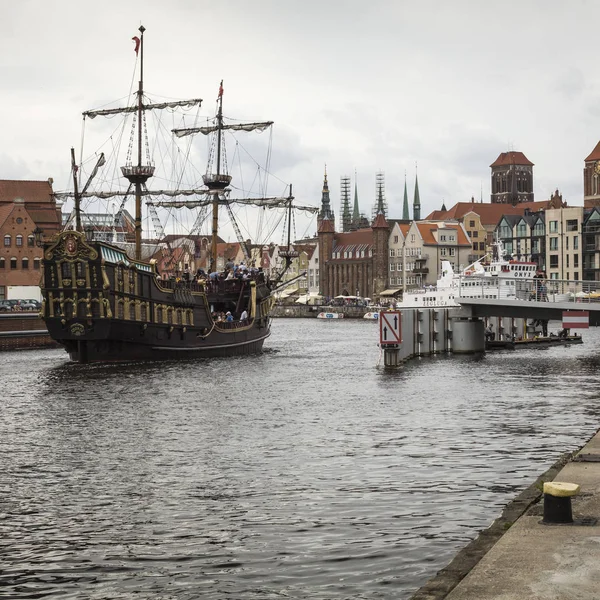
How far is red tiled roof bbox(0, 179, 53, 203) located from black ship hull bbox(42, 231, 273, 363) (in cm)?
6572

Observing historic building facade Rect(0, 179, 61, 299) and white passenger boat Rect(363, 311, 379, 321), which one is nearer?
historic building facade Rect(0, 179, 61, 299)

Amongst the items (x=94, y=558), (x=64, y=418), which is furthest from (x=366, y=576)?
(x=64, y=418)

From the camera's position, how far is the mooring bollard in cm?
1352

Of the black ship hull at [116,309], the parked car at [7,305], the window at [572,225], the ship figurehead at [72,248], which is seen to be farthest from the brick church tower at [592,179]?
the ship figurehead at [72,248]

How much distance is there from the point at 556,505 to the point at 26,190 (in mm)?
121532

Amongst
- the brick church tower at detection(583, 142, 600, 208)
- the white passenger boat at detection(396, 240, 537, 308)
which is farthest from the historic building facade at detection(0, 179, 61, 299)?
the brick church tower at detection(583, 142, 600, 208)

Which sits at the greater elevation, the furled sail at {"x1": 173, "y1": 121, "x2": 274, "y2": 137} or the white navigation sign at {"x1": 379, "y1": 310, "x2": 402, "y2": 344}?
the furled sail at {"x1": 173, "y1": 121, "x2": 274, "y2": 137}

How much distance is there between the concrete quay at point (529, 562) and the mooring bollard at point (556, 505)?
0.41 feet

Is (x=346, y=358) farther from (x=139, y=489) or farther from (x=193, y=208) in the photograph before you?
(x=139, y=489)

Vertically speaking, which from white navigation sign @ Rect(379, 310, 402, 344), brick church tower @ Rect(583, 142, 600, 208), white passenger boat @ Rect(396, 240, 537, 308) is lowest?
white navigation sign @ Rect(379, 310, 402, 344)

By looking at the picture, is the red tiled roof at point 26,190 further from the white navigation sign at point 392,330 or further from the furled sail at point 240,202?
the white navigation sign at point 392,330

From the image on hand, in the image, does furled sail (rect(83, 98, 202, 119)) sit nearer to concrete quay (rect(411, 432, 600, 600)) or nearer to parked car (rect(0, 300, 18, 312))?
parked car (rect(0, 300, 18, 312))

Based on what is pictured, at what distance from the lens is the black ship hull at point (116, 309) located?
5728cm

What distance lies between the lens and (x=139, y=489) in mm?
20688
